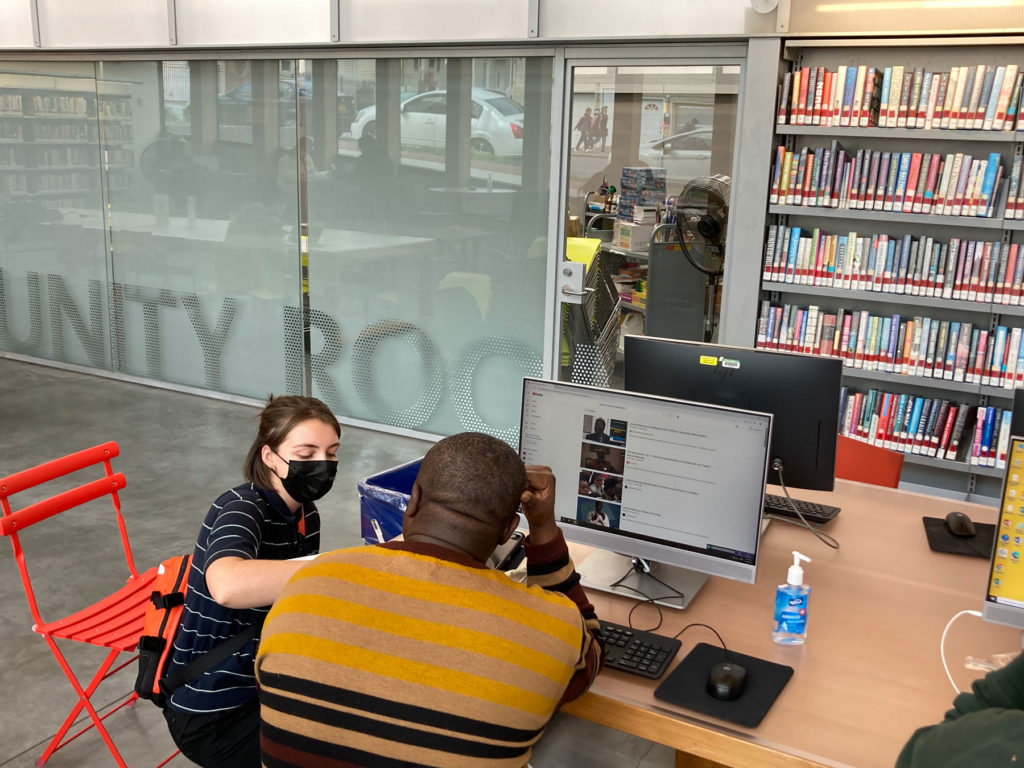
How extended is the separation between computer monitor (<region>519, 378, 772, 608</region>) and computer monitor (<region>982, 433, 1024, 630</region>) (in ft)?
1.55

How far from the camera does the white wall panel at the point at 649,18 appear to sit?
185 inches

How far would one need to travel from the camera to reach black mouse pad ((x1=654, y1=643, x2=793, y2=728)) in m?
1.85

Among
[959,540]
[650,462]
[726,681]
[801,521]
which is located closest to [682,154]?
[801,521]

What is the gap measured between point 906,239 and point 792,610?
9.67 feet

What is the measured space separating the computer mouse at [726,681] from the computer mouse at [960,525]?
45.4 inches

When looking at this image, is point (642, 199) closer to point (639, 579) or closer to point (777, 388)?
point (777, 388)

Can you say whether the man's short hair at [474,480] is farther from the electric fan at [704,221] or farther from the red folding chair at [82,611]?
the electric fan at [704,221]

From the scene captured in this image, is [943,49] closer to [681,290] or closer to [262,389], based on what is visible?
[681,290]

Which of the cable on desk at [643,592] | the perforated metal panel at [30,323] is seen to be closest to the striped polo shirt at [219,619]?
the cable on desk at [643,592]

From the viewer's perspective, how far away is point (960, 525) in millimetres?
2777

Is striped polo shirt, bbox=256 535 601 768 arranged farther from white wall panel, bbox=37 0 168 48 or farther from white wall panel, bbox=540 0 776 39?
white wall panel, bbox=37 0 168 48

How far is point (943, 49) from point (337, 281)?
369 cm

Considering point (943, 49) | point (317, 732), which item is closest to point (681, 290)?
point (943, 49)

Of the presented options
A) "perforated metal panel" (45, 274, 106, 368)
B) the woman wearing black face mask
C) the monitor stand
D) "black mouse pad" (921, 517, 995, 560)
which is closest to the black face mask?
the woman wearing black face mask
